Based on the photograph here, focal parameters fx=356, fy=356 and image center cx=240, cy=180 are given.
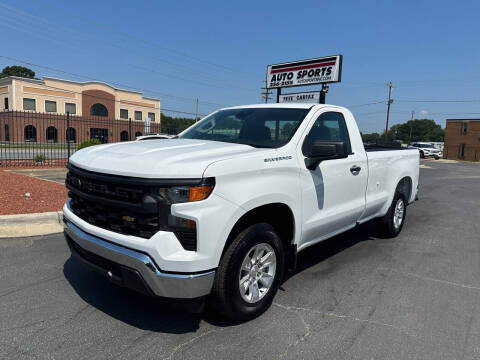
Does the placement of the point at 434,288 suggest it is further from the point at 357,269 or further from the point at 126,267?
the point at 126,267

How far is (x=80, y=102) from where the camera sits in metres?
52.0

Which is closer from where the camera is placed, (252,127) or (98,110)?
(252,127)

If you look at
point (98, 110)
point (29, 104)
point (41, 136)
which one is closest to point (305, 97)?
point (41, 136)

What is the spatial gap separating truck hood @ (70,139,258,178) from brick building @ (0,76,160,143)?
3887 centimetres

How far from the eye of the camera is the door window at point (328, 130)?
3736 mm

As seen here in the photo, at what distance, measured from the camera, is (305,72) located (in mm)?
15289

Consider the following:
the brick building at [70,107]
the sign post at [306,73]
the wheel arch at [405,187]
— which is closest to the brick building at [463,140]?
the brick building at [70,107]

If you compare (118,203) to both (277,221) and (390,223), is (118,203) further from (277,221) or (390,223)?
(390,223)

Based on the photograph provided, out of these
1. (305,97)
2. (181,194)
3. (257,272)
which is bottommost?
(257,272)

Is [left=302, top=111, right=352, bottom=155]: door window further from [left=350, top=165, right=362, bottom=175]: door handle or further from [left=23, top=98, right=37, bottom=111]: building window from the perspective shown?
[left=23, top=98, right=37, bottom=111]: building window

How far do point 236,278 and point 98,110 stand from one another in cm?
5691

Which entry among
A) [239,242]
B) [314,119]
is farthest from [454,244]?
[239,242]

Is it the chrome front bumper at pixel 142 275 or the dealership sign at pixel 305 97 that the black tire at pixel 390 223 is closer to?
the chrome front bumper at pixel 142 275

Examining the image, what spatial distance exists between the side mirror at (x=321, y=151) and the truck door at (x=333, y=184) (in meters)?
0.08
